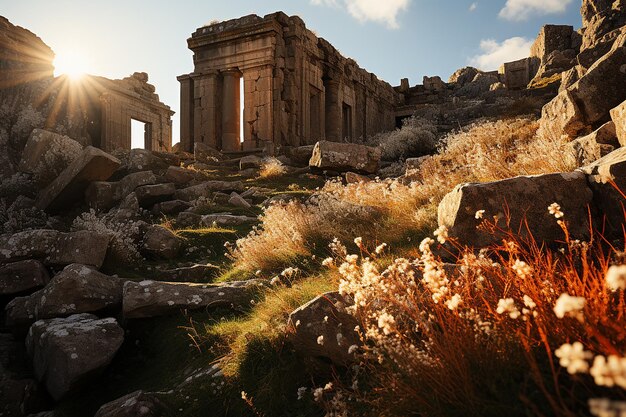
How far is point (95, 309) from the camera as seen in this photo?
178 inches

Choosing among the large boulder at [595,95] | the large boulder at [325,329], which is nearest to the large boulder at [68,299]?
the large boulder at [325,329]

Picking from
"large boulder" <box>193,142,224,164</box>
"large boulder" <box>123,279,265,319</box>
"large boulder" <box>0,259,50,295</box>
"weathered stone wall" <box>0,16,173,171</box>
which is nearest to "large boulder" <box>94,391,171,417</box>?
"large boulder" <box>123,279,265,319</box>

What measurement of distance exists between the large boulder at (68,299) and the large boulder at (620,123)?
5756 millimetres

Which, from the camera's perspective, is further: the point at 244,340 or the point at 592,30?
the point at 592,30

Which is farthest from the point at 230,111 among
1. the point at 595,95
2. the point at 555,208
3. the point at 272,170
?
the point at 555,208

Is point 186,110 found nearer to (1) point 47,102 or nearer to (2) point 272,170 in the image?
(1) point 47,102

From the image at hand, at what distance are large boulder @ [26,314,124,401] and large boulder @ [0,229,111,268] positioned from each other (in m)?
1.74

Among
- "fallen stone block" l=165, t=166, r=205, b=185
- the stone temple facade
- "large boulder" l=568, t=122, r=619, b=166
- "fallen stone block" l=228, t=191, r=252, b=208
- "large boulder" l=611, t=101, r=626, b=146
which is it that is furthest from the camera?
the stone temple facade

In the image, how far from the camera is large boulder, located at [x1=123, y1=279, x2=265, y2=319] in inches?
168

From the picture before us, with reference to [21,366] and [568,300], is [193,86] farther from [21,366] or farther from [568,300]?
[568,300]

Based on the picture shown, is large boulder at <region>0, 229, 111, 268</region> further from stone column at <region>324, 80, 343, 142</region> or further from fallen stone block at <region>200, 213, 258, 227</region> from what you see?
stone column at <region>324, 80, 343, 142</region>

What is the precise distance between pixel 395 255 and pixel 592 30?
31629mm

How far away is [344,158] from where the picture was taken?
38.6 feet

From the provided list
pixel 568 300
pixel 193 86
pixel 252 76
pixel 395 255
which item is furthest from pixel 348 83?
pixel 568 300
